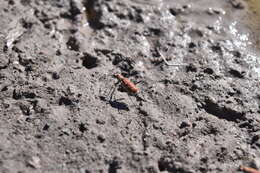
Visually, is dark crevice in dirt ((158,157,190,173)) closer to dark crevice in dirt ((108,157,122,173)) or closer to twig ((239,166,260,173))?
dark crevice in dirt ((108,157,122,173))

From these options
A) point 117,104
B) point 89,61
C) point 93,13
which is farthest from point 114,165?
point 93,13

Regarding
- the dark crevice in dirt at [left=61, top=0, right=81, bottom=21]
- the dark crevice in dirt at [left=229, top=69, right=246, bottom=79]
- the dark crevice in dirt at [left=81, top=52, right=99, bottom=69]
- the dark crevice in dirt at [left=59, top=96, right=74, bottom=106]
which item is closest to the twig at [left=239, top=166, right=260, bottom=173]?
the dark crevice in dirt at [left=229, top=69, right=246, bottom=79]

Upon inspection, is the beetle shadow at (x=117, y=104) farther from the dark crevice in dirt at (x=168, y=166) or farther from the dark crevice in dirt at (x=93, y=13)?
the dark crevice in dirt at (x=93, y=13)

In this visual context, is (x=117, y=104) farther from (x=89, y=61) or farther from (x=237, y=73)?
(x=237, y=73)

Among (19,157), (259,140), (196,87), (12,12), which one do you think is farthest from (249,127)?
(12,12)

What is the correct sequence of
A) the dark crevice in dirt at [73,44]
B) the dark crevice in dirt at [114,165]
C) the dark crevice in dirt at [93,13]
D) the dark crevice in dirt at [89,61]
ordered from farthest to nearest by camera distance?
the dark crevice in dirt at [93,13]
the dark crevice in dirt at [73,44]
the dark crevice in dirt at [89,61]
the dark crevice in dirt at [114,165]

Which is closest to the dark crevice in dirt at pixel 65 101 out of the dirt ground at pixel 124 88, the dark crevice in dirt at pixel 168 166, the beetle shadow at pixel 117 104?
the dirt ground at pixel 124 88
